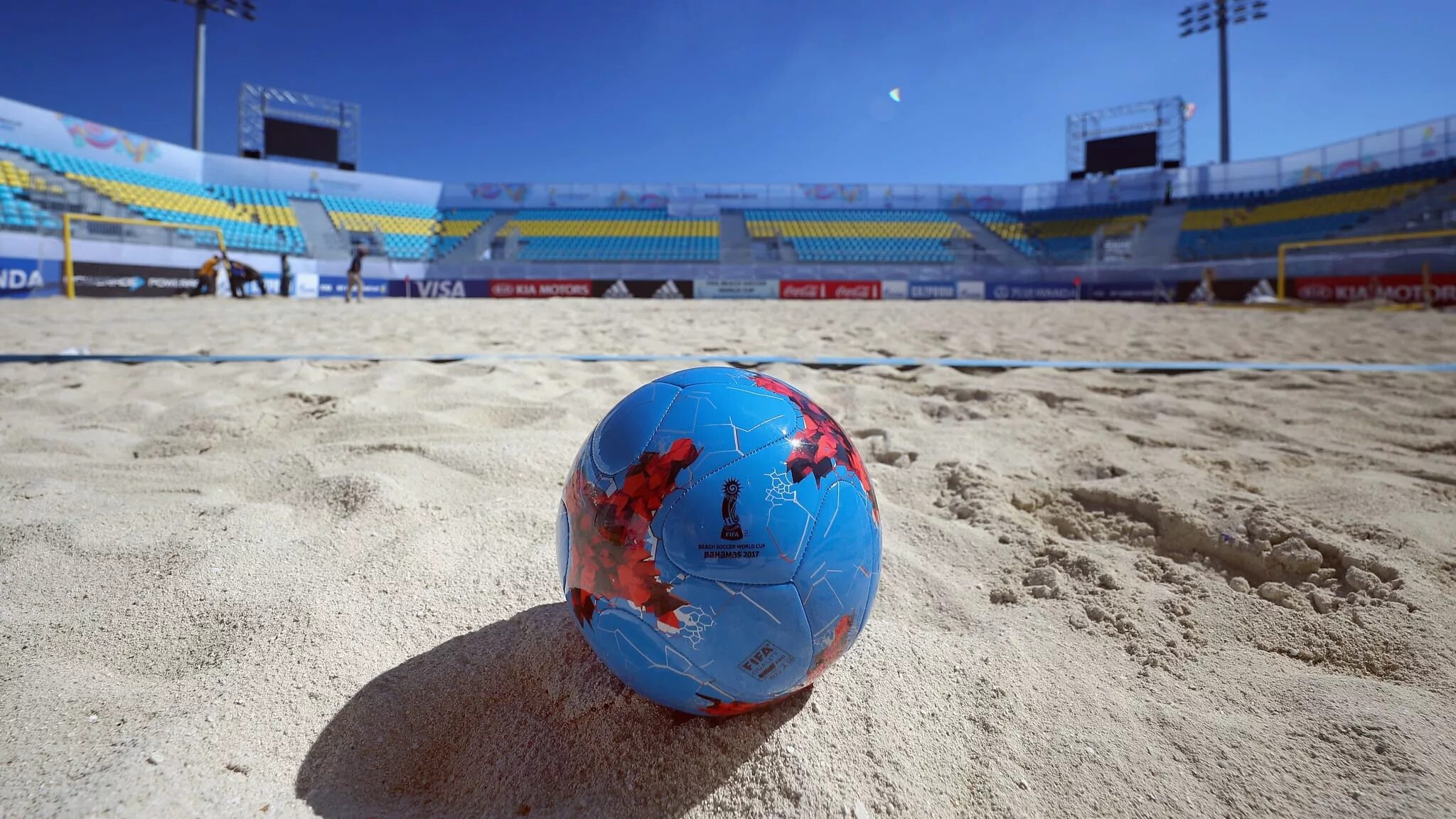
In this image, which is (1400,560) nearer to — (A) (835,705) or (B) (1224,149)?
(A) (835,705)

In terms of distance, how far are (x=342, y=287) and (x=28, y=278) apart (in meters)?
8.85

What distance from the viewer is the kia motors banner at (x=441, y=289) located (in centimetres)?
2444

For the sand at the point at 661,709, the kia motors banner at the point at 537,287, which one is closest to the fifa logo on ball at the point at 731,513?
the sand at the point at 661,709

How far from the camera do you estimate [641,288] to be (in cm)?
2498

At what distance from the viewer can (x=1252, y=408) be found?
152 inches

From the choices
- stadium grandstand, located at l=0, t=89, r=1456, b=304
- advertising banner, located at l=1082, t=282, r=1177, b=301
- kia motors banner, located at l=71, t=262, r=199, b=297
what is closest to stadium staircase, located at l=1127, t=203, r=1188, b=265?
stadium grandstand, located at l=0, t=89, r=1456, b=304

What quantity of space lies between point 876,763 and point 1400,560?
1.80 meters

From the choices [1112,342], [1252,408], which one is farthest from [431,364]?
[1112,342]

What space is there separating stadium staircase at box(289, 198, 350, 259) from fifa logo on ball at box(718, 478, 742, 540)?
90.8ft

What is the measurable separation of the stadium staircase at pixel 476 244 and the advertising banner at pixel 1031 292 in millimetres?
19186

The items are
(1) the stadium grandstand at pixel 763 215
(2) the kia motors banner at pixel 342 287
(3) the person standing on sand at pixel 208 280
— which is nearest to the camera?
(3) the person standing on sand at pixel 208 280

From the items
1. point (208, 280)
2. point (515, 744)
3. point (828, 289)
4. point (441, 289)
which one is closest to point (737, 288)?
point (828, 289)

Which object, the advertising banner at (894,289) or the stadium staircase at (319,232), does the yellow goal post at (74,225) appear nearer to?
the stadium staircase at (319,232)

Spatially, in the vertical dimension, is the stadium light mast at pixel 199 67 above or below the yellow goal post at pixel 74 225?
above
